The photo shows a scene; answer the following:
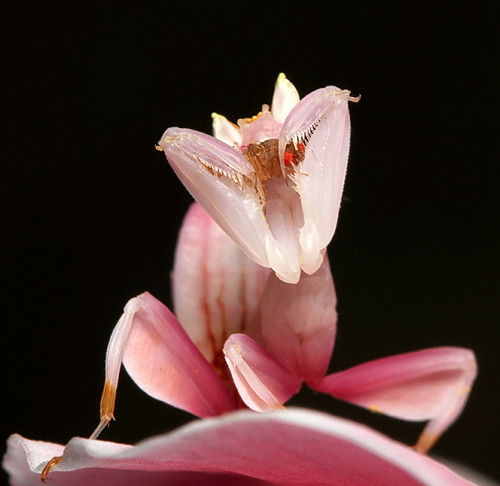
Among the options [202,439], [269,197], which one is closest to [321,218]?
[269,197]

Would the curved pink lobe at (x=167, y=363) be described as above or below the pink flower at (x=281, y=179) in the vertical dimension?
below

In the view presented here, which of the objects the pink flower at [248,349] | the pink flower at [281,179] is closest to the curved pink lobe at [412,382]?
the pink flower at [248,349]

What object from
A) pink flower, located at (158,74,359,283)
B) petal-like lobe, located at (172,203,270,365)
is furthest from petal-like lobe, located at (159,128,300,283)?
petal-like lobe, located at (172,203,270,365)

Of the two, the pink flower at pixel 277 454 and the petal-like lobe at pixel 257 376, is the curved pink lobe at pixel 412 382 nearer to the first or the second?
the petal-like lobe at pixel 257 376

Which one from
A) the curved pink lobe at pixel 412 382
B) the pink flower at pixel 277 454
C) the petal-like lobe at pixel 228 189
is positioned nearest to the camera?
the pink flower at pixel 277 454

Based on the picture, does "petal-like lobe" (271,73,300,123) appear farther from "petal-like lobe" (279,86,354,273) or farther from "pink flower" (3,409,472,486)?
"pink flower" (3,409,472,486)

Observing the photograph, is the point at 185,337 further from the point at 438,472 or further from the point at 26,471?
the point at 438,472
